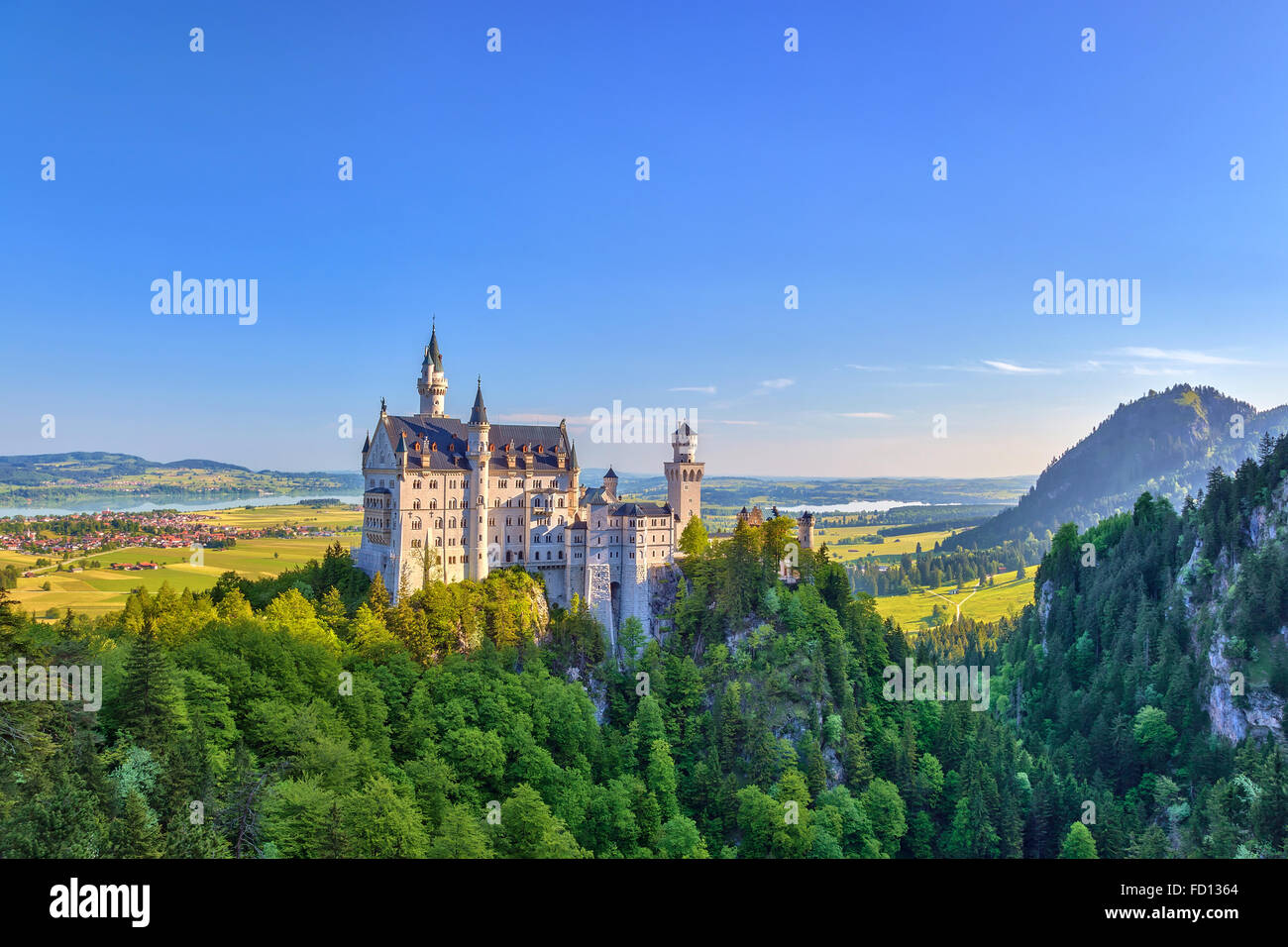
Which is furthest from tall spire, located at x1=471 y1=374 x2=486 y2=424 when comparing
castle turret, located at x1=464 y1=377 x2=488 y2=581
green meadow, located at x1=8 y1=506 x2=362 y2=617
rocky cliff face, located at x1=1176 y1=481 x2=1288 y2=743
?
rocky cliff face, located at x1=1176 y1=481 x2=1288 y2=743

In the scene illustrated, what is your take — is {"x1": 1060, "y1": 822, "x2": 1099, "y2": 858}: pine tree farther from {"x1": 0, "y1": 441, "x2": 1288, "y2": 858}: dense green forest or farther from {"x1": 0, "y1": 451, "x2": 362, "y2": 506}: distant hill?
{"x1": 0, "y1": 451, "x2": 362, "y2": 506}: distant hill

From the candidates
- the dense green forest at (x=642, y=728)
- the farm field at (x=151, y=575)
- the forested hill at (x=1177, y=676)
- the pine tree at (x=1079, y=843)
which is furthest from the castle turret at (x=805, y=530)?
the farm field at (x=151, y=575)

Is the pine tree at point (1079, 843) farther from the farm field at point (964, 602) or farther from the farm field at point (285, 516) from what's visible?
the farm field at point (964, 602)

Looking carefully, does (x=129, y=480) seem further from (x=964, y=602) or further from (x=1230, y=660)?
(x=964, y=602)

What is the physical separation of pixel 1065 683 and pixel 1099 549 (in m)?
23.2

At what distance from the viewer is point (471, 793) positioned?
156 ft

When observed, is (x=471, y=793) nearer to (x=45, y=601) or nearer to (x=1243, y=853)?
(x=45, y=601)

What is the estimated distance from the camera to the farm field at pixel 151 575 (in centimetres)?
6469

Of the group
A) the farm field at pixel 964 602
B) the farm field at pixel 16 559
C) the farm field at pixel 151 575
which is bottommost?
the farm field at pixel 964 602

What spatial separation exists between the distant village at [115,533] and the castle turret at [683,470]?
48143mm

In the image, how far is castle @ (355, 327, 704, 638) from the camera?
60.0m

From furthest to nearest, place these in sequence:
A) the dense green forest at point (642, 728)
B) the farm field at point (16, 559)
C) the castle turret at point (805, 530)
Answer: the castle turret at point (805, 530) < the farm field at point (16, 559) < the dense green forest at point (642, 728)
